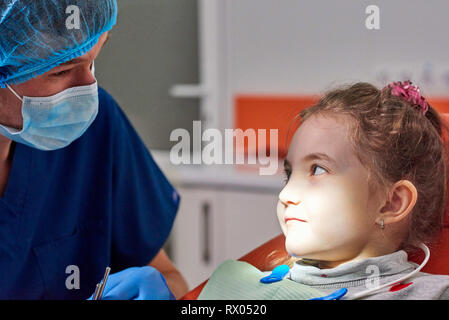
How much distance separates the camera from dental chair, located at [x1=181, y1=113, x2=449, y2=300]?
2.51 ft

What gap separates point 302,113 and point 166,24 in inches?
10.9

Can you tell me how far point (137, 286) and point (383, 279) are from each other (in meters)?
0.41

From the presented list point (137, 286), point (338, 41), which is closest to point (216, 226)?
point (137, 286)

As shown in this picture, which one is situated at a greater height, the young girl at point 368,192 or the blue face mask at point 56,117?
the blue face mask at point 56,117

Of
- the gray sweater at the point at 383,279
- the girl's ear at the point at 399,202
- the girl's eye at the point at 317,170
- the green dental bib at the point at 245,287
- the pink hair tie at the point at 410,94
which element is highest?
the pink hair tie at the point at 410,94

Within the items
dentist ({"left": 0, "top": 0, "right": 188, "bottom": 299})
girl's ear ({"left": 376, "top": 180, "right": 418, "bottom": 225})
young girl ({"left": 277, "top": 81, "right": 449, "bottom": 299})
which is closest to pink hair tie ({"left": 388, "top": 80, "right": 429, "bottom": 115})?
young girl ({"left": 277, "top": 81, "right": 449, "bottom": 299})

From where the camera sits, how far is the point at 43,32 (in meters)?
0.78

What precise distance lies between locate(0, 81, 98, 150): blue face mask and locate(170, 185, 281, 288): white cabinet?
0.90ft

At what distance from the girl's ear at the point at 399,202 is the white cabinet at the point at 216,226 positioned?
0.54 feet

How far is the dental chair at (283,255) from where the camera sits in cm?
76

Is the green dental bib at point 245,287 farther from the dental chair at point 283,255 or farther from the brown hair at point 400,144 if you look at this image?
the brown hair at point 400,144

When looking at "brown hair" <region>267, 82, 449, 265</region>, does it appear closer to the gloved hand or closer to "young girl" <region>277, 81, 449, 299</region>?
"young girl" <region>277, 81, 449, 299</region>

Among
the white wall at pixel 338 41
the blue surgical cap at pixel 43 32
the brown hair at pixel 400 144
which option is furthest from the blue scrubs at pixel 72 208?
the brown hair at pixel 400 144

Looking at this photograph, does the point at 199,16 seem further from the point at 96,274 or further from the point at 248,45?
the point at 96,274
